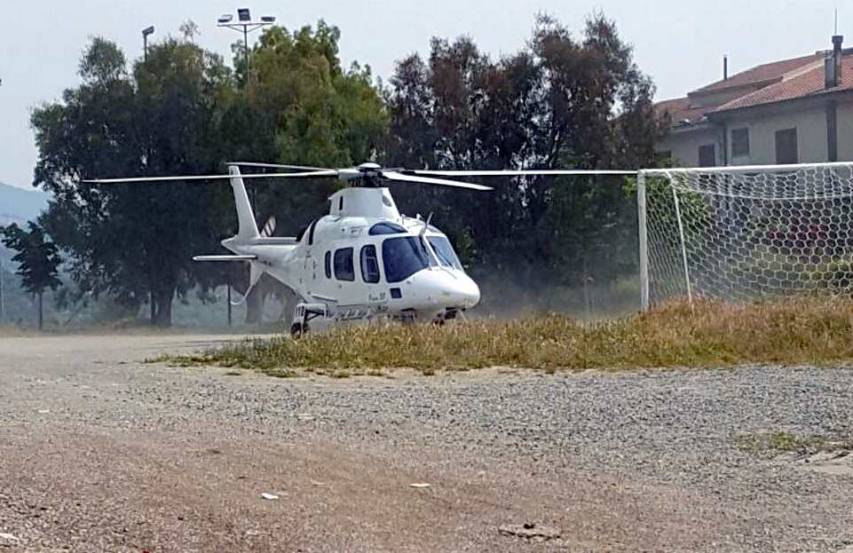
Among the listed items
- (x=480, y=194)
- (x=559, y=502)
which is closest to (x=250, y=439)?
(x=559, y=502)

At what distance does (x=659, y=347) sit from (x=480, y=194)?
2015 centimetres

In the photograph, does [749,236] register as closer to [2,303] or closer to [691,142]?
[691,142]

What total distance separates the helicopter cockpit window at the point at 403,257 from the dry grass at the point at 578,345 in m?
4.29

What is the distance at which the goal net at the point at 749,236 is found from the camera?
20984 millimetres

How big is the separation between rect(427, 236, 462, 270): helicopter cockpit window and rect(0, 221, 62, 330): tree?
78.4 feet

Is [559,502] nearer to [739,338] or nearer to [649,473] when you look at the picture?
[649,473]

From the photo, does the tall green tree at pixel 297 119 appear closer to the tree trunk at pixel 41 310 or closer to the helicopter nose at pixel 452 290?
the tree trunk at pixel 41 310

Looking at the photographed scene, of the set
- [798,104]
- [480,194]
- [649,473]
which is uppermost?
[798,104]

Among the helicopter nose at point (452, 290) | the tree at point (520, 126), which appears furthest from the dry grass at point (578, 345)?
the tree at point (520, 126)

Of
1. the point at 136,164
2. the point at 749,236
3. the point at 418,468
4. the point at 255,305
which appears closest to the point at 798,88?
the point at 255,305

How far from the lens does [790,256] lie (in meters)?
21.6

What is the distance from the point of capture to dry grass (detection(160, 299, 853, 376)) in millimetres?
15453

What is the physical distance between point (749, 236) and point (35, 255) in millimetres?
28059

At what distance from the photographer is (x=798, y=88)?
43000mm
